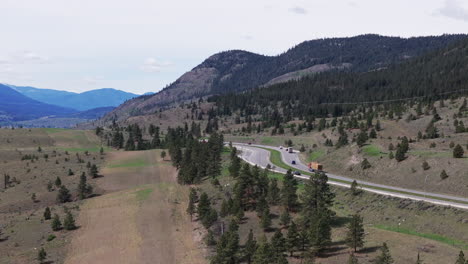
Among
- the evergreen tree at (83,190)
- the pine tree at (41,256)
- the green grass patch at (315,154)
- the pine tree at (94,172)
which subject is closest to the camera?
the pine tree at (41,256)

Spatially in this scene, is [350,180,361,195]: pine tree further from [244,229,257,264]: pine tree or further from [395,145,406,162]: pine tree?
[244,229,257,264]: pine tree

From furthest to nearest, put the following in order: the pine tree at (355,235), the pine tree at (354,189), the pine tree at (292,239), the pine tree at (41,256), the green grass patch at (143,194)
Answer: the green grass patch at (143,194), the pine tree at (354,189), the pine tree at (41,256), the pine tree at (292,239), the pine tree at (355,235)

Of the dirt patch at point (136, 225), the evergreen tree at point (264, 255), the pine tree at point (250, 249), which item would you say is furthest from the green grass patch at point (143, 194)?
the evergreen tree at point (264, 255)

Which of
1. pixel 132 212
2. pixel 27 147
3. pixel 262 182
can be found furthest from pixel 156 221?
pixel 27 147

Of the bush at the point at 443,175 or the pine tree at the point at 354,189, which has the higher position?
the bush at the point at 443,175

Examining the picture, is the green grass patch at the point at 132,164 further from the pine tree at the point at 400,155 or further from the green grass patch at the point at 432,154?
the green grass patch at the point at 432,154

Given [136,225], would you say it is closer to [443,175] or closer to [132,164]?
[443,175]
